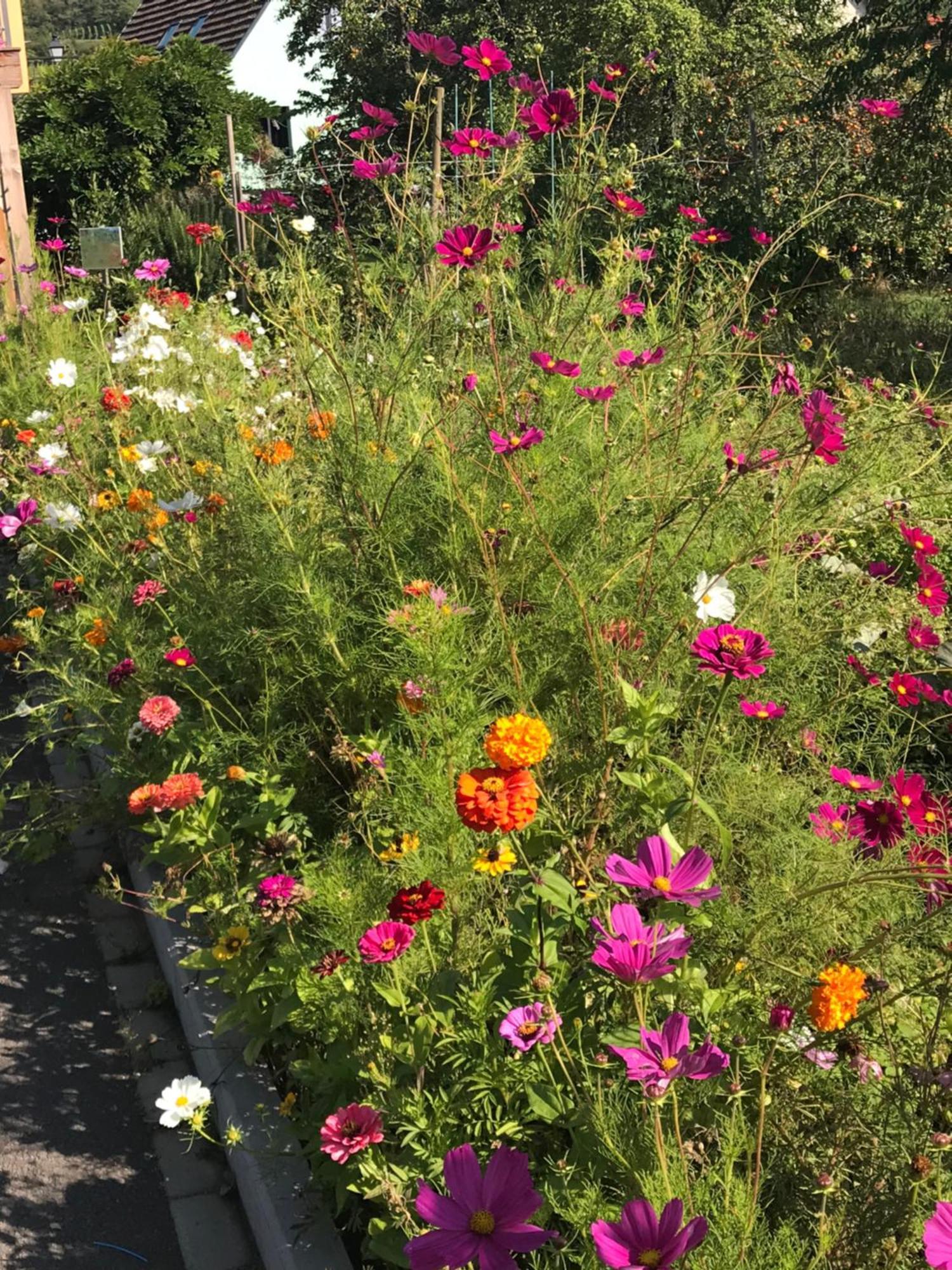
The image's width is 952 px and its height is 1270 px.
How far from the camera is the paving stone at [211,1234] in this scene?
1.89m

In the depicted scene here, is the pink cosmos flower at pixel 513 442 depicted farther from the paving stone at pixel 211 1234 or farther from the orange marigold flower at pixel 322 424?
the paving stone at pixel 211 1234

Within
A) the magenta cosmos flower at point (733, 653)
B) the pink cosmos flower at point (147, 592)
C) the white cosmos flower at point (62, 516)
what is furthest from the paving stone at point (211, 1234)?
the white cosmos flower at point (62, 516)

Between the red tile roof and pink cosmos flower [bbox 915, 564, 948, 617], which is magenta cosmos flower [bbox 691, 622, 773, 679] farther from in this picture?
the red tile roof

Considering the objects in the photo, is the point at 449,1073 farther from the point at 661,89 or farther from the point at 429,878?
the point at 661,89

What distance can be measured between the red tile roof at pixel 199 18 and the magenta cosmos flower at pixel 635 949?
20882mm

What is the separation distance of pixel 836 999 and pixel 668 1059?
0.23 metres

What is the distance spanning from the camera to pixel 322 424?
8.25ft

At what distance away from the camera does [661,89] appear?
10.3 meters

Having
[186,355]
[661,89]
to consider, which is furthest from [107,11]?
[186,355]

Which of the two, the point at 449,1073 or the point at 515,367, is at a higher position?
the point at 515,367

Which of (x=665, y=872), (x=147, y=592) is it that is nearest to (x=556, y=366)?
(x=147, y=592)

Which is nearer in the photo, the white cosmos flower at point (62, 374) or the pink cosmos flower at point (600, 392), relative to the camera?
the pink cosmos flower at point (600, 392)

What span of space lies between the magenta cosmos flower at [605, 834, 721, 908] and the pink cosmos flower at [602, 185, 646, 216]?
170cm

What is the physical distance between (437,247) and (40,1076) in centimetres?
197
